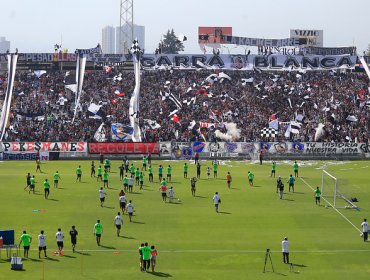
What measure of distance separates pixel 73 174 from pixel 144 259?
A: 32.3m

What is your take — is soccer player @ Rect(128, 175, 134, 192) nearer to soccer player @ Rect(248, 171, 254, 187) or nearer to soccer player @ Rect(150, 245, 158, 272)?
soccer player @ Rect(248, 171, 254, 187)

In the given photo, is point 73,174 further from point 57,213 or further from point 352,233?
point 352,233

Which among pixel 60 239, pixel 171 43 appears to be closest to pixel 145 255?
pixel 60 239

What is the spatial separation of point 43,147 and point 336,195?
115ft

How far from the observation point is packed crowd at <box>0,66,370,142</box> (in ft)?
268

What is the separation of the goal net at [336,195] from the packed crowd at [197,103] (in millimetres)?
23206

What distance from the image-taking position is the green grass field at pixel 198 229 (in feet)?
107

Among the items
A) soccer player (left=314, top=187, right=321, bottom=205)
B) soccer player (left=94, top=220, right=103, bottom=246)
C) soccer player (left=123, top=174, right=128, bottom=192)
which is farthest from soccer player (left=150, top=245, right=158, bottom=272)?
soccer player (left=123, top=174, right=128, bottom=192)

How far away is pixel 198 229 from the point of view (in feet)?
135

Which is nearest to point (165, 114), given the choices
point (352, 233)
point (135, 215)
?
point (135, 215)

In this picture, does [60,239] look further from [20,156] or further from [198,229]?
[20,156]

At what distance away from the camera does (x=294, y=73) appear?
96.4 meters

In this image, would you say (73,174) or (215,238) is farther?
(73,174)

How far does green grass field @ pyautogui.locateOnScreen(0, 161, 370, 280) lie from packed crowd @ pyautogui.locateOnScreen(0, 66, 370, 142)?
1970cm
